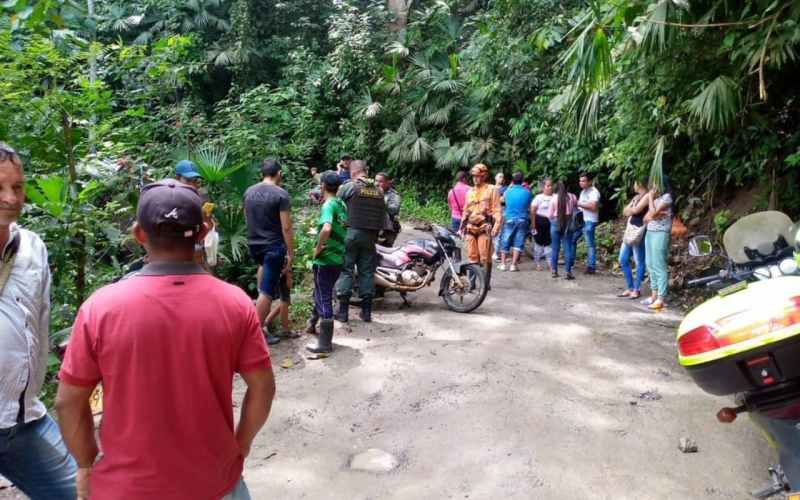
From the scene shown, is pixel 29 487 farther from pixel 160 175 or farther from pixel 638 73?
pixel 638 73

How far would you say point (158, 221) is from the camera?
173cm

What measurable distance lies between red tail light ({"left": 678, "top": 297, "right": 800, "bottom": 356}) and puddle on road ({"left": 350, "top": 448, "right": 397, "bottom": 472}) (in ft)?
6.75

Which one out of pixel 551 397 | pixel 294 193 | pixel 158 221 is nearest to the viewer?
pixel 158 221

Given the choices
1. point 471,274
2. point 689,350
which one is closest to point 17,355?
point 689,350

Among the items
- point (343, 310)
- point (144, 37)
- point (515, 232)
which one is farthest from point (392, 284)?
point (144, 37)

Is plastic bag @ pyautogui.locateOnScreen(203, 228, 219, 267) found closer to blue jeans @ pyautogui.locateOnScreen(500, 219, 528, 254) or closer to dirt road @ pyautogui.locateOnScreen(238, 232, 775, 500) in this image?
dirt road @ pyautogui.locateOnScreen(238, 232, 775, 500)

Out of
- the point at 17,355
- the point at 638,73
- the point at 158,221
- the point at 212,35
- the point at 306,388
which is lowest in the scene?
the point at 306,388

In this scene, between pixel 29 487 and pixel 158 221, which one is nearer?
pixel 158 221

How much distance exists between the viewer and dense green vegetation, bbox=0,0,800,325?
4816mm

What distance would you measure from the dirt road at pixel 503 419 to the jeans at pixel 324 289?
1.47 ft

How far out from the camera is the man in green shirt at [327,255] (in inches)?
222

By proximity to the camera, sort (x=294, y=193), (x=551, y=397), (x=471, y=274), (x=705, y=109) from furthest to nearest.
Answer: (x=294, y=193) < (x=471, y=274) < (x=705, y=109) < (x=551, y=397)

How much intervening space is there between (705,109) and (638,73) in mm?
1588

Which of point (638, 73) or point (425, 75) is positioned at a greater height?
point (425, 75)
